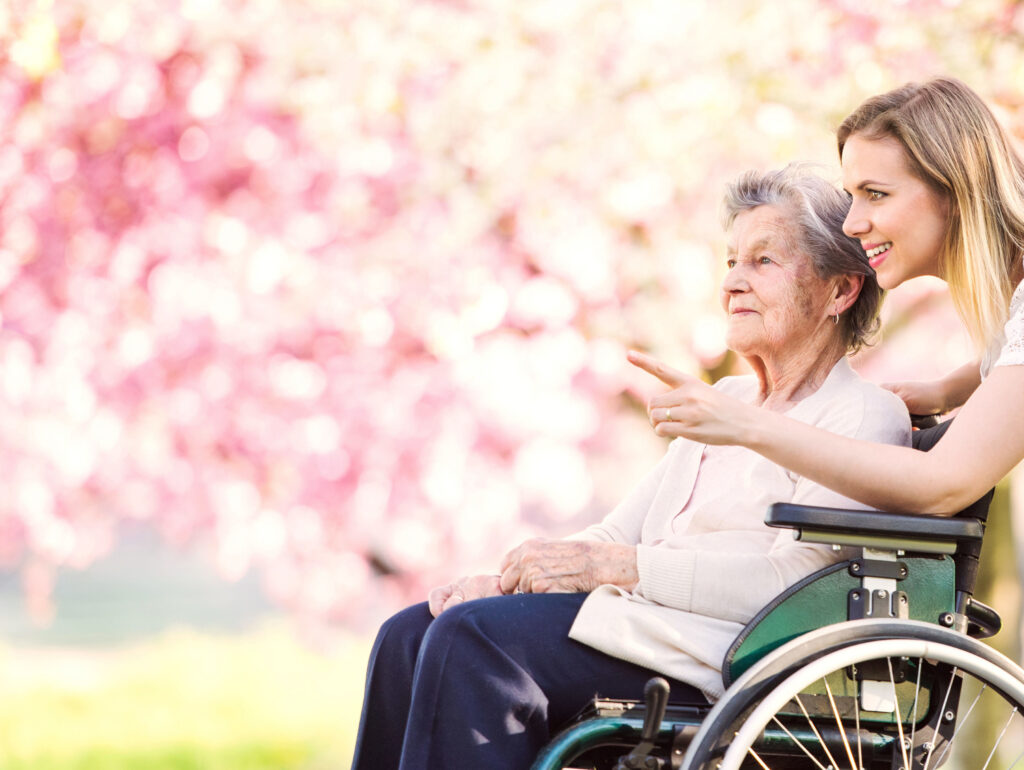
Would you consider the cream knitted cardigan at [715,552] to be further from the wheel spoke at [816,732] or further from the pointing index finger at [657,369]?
the pointing index finger at [657,369]

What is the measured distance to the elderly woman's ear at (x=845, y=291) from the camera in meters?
2.08

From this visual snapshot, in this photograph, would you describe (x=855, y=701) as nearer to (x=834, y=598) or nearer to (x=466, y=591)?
(x=834, y=598)

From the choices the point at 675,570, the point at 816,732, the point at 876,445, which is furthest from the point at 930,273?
the point at 816,732

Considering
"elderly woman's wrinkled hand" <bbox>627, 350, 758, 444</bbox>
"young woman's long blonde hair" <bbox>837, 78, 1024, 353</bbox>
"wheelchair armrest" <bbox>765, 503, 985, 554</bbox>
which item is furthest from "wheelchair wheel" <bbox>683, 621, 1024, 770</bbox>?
"young woman's long blonde hair" <bbox>837, 78, 1024, 353</bbox>

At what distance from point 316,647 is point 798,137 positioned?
2.31 m

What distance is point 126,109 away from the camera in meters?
3.60

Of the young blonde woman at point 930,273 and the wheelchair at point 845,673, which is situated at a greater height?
the young blonde woman at point 930,273

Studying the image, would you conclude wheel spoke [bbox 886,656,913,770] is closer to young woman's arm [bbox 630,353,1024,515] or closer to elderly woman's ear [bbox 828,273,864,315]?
young woman's arm [bbox 630,353,1024,515]

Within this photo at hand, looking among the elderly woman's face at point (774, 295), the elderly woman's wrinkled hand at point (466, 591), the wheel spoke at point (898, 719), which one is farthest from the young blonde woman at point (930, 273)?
the elderly woman's wrinkled hand at point (466, 591)

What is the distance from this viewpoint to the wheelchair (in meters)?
1.58

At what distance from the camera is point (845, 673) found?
5.64 feet

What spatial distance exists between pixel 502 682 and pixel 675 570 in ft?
0.98

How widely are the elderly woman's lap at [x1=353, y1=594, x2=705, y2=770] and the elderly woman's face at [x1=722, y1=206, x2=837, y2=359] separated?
57cm

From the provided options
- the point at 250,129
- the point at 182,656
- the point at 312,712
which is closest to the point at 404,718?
the point at 250,129
